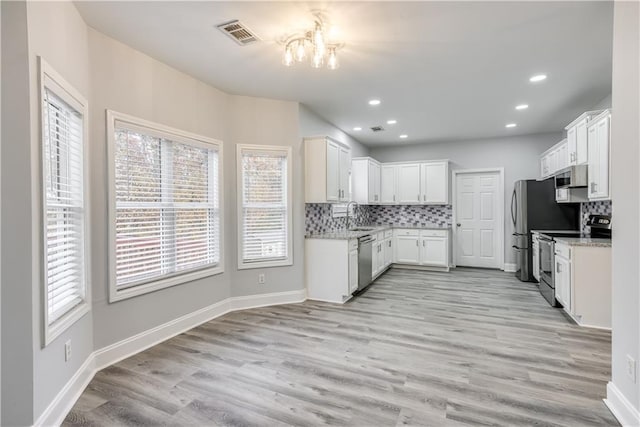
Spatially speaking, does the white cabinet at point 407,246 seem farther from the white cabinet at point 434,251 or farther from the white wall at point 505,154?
the white wall at point 505,154

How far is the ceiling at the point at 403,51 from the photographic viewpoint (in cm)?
228

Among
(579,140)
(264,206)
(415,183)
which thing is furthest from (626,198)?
(415,183)

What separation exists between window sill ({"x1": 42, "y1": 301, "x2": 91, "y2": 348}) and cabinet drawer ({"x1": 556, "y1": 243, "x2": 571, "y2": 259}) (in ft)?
15.0

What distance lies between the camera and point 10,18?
1.69m

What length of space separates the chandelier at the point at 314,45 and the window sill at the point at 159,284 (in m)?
2.33

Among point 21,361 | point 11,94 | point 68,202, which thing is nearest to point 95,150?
point 68,202

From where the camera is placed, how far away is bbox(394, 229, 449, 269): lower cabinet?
6.25 meters

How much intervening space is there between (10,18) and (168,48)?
1240mm

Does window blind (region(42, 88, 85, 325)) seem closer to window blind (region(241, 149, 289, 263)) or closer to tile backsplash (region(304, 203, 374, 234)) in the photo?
window blind (region(241, 149, 289, 263))

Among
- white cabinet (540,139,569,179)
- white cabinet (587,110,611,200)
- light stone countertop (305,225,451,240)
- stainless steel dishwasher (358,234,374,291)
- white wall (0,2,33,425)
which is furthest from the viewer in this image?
stainless steel dishwasher (358,234,374,291)

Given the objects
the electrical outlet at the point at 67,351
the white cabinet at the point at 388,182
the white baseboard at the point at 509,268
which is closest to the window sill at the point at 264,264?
the electrical outlet at the point at 67,351

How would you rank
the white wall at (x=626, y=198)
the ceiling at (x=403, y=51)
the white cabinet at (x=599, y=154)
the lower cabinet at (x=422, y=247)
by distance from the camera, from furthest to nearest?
the lower cabinet at (x=422, y=247) → the white cabinet at (x=599, y=154) → the ceiling at (x=403, y=51) → the white wall at (x=626, y=198)

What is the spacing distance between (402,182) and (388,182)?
0.30 meters

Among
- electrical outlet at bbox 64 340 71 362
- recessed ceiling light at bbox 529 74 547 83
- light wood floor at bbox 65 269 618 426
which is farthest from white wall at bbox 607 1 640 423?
electrical outlet at bbox 64 340 71 362
